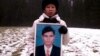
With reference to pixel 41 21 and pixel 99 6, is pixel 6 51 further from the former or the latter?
pixel 99 6

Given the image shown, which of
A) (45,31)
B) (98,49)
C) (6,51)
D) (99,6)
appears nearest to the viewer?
(45,31)

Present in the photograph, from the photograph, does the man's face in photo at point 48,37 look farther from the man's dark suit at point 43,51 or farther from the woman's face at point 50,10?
the woman's face at point 50,10

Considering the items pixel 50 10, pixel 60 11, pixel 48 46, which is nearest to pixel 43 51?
pixel 48 46

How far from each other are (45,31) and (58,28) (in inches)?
6.3

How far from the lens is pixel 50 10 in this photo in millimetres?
4375

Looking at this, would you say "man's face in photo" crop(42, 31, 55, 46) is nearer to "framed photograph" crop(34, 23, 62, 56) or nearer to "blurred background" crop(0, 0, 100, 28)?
"framed photograph" crop(34, 23, 62, 56)

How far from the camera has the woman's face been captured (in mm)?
4357

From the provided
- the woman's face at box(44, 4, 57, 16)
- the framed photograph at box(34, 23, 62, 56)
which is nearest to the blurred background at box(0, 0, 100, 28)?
the woman's face at box(44, 4, 57, 16)

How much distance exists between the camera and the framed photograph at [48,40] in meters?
4.28

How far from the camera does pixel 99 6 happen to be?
29828 millimetres

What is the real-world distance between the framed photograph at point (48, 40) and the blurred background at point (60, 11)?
25.4 meters

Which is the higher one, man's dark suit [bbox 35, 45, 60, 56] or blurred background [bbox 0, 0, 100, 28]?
man's dark suit [bbox 35, 45, 60, 56]

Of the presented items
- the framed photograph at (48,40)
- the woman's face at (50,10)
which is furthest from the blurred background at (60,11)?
the framed photograph at (48,40)

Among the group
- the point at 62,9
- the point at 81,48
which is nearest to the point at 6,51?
the point at 81,48
